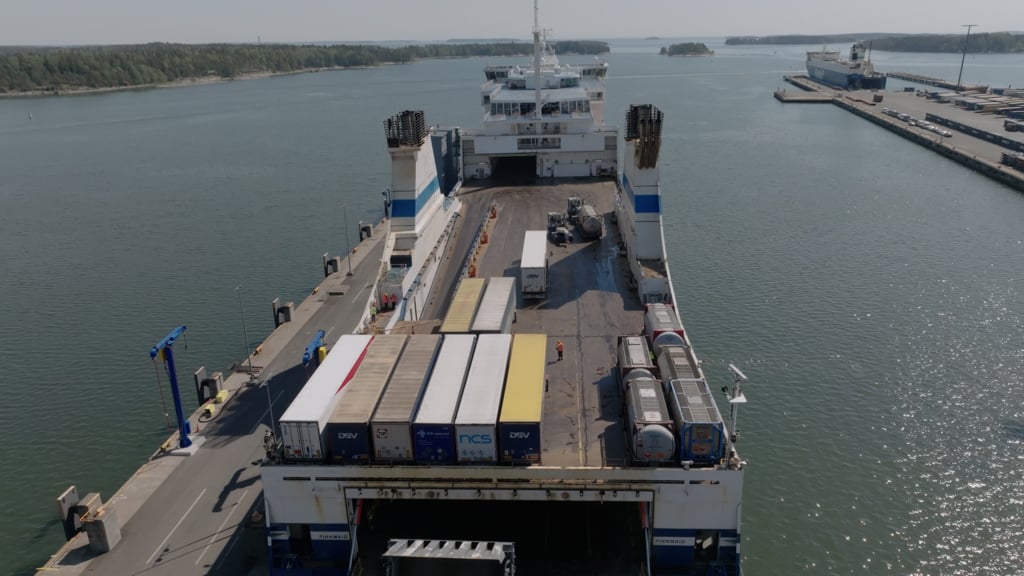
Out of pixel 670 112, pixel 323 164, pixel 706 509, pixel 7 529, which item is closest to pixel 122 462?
pixel 7 529

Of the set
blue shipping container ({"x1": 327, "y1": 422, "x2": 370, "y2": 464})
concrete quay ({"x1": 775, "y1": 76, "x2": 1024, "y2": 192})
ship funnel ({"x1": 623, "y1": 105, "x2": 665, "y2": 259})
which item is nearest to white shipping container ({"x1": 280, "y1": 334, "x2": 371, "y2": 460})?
blue shipping container ({"x1": 327, "y1": 422, "x2": 370, "y2": 464})

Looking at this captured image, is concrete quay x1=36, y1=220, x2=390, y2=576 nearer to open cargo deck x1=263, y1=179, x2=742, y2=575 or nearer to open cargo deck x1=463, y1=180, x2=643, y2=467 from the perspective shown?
open cargo deck x1=263, y1=179, x2=742, y2=575

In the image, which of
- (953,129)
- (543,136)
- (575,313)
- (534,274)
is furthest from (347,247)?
(953,129)

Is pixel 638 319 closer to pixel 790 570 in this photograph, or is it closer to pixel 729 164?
pixel 790 570

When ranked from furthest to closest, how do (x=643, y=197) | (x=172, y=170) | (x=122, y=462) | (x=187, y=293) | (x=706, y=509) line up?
1. (x=172, y=170)
2. (x=187, y=293)
3. (x=643, y=197)
4. (x=122, y=462)
5. (x=706, y=509)

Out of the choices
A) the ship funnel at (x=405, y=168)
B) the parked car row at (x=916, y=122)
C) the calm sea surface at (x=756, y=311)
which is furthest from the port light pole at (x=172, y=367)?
the parked car row at (x=916, y=122)

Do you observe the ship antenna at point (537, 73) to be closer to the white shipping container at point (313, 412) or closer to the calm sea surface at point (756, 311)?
the calm sea surface at point (756, 311)

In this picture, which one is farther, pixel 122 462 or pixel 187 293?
pixel 187 293
